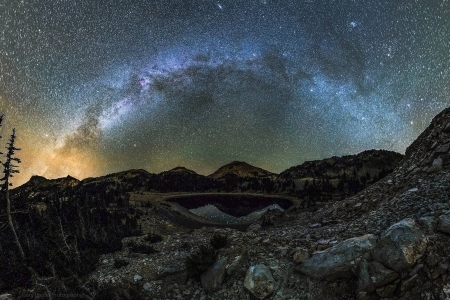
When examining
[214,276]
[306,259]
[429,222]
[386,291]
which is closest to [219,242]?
[214,276]

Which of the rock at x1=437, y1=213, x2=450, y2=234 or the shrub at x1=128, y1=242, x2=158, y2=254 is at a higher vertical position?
the rock at x1=437, y1=213, x2=450, y2=234

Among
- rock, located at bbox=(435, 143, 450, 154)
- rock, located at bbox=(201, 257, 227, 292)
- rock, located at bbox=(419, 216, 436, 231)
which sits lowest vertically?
rock, located at bbox=(201, 257, 227, 292)

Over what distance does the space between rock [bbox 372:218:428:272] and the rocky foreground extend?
0.03 metres

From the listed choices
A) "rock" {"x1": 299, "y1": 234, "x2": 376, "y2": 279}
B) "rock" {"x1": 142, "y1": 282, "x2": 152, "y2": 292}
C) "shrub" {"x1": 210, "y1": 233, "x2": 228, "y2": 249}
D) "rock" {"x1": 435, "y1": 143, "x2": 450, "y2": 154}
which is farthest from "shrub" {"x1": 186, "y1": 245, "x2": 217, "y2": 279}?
"rock" {"x1": 435, "y1": 143, "x2": 450, "y2": 154}

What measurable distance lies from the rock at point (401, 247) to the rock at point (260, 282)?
3.67 m

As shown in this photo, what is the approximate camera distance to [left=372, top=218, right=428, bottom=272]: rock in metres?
8.03

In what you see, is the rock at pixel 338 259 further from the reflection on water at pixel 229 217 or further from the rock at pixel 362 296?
the reflection on water at pixel 229 217

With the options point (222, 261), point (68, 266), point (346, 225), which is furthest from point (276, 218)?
point (68, 266)

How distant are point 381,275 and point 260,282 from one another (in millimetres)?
3965

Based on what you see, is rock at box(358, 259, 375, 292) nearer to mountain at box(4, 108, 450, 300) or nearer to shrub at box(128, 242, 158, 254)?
mountain at box(4, 108, 450, 300)

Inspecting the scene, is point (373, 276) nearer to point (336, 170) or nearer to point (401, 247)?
point (401, 247)

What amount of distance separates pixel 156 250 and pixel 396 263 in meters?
12.1

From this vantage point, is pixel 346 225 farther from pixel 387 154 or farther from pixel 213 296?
pixel 387 154

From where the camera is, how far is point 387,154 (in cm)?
12481
